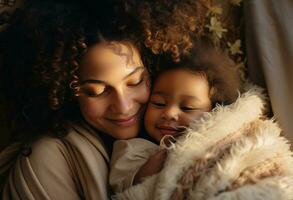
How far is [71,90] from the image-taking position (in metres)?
1.36

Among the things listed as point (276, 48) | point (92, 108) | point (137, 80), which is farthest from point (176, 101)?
point (276, 48)

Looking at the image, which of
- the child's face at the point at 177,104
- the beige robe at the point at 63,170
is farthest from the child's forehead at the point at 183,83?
the beige robe at the point at 63,170

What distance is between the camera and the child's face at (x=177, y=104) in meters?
1.33

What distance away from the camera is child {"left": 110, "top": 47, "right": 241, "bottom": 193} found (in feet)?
4.21

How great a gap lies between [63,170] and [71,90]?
0.20 meters

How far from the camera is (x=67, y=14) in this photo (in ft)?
4.30

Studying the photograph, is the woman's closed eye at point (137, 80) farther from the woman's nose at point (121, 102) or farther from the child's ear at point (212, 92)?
the child's ear at point (212, 92)

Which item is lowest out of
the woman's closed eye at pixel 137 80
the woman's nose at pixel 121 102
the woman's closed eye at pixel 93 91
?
the woman's nose at pixel 121 102

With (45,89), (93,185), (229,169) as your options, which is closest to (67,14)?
(45,89)

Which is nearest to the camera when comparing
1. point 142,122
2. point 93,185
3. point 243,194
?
point 243,194

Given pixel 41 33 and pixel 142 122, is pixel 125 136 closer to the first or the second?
pixel 142 122

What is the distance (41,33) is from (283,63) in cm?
63

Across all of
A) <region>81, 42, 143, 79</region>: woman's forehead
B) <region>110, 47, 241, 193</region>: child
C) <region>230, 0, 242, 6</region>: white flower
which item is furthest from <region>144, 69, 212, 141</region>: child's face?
<region>230, 0, 242, 6</region>: white flower

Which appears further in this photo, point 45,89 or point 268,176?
point 45,89
